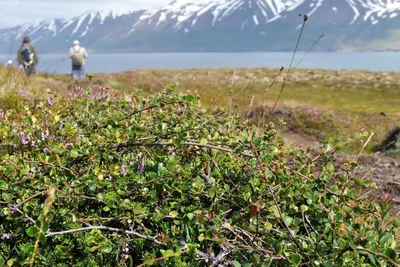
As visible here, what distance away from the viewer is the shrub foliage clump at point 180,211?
7.47ft

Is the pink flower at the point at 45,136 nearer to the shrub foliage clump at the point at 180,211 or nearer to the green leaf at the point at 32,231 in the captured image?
the shrub foliage clump at the point at 180,211

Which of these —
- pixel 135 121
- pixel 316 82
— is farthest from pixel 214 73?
pixel 135 121

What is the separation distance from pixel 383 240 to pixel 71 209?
65.3 inches

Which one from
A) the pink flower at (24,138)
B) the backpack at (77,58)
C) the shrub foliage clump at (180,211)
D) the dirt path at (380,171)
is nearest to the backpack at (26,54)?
the backpack at (77,58)

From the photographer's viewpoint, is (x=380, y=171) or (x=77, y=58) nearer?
(x=380, y=171)

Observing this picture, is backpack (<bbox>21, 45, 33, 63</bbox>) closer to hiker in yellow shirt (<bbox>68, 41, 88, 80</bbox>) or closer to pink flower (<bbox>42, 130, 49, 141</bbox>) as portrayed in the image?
hiker in yellow shirt (<bbox>68, 41, 88, 80</bbox>)

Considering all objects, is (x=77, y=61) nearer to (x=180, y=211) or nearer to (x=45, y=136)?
(x=45, y=136)

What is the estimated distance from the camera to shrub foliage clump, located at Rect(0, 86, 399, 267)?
2.28m

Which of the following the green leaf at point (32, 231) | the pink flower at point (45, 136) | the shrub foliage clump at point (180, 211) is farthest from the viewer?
the pink flower at point (45, 136)

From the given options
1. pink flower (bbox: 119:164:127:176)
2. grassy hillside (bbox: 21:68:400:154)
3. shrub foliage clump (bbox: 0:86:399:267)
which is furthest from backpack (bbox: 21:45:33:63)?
pink flower (bbox: 119:164:127:176)

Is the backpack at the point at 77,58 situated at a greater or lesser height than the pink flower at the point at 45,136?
lesser

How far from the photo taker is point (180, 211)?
276 cm

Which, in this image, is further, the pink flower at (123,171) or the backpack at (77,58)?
the backpack at (77,58)

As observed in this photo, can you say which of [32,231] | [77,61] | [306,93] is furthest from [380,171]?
[306,93]
